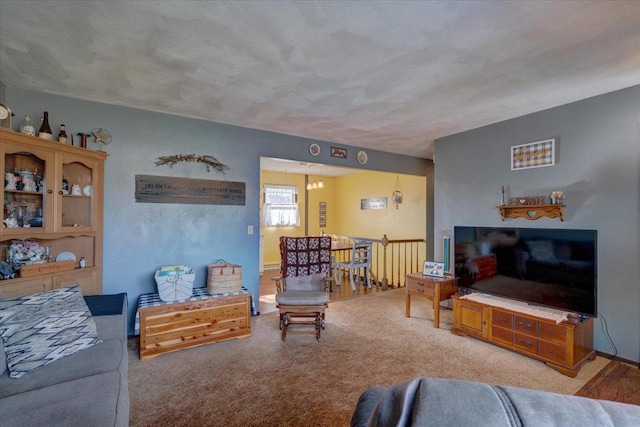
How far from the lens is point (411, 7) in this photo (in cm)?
160

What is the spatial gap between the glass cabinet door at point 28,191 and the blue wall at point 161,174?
54cm

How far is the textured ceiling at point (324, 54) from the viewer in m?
1.66

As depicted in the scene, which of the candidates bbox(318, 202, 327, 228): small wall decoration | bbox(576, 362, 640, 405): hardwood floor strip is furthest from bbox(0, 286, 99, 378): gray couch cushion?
bbox(318, 202, 327, 228): small wall decoration

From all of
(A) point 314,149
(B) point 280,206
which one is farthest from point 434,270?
(B) point 280,206

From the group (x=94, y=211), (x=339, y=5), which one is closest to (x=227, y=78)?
(x=339, y=5)

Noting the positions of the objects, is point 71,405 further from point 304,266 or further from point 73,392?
point 304,266

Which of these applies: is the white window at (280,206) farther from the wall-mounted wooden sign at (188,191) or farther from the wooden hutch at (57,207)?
the wooden hutch at (57,207)

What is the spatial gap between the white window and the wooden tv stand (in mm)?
5470

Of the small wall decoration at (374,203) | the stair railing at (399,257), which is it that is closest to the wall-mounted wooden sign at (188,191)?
the stair railing at (399,257)

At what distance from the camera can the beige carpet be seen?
1973 mm

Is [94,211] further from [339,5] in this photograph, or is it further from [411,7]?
[411,7]

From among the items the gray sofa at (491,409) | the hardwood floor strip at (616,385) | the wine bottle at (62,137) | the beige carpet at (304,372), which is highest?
the wine bottle at (62,137)

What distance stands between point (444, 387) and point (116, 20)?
2403mm

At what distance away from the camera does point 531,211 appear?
3258 millimetres
